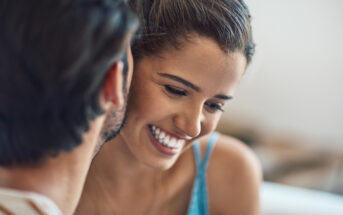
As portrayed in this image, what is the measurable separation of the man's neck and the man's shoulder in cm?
3

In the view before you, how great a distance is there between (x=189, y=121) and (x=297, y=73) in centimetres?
139

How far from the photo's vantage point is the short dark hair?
0.63 metres

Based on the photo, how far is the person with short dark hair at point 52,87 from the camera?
24.9 inches

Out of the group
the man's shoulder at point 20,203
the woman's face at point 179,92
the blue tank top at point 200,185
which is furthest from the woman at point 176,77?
the man's shoulder at point 20,203

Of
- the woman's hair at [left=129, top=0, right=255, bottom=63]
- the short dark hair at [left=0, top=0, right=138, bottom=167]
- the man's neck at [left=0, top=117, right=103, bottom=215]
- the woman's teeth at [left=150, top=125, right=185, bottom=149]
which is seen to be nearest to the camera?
the short dark hair at [left=0, top=0, right=138, bottom=167]

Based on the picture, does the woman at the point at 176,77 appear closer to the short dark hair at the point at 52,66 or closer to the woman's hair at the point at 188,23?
the woman's hair at the point at 188,23

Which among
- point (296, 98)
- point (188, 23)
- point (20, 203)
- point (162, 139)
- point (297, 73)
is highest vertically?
point (297, 73)

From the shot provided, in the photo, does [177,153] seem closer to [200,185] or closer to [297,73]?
[200,185]

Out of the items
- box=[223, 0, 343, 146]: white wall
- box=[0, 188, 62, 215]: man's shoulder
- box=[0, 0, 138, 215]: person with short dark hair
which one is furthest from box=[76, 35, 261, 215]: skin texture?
box=[223, 0, 343, 146]: white wall

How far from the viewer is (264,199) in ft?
5.53

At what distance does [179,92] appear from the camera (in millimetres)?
963

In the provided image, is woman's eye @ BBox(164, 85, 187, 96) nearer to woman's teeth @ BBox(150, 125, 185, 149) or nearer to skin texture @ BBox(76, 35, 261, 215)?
skin texture @ BBox(76, 35, 261, 215)

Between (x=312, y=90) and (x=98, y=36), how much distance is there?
5.94 ft

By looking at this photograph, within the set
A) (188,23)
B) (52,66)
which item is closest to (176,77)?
(188,23)
